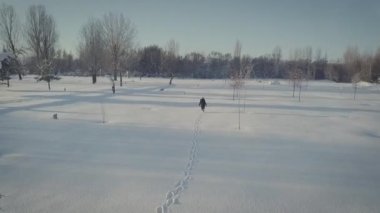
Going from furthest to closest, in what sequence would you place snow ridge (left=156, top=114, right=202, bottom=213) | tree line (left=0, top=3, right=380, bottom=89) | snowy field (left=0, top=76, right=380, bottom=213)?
tree line (left=0, top=3, right=380, bottom=89) → snowy field (left=0, top=76, right=380, bottom=213) → snow ridge (left=156, top=114, right=202, bottom=213)

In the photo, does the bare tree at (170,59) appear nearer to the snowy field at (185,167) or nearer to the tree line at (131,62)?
the tree line at (131,62)

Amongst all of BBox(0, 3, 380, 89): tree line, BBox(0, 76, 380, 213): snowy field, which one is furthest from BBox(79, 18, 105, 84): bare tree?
BBox(0, 76, 380, 213): snowy field

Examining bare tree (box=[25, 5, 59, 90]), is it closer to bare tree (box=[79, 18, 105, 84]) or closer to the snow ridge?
bare tree (box=[79, 18, 105, 84])

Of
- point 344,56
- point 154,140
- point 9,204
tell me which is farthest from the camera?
point 344,56

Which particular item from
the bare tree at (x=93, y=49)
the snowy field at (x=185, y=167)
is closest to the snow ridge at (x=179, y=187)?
the snowy field at (x=185, y=167)

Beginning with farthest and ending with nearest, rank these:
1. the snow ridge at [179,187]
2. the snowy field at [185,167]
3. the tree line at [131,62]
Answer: the tree line at [131,62], the snowy field at [185,167], the snow ridge at [179,187]

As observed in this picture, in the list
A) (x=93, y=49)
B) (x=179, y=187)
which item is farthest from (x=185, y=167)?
(x=93, y=49)

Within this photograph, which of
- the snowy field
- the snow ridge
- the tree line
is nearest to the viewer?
the snow ridge

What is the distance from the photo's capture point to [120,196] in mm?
6566

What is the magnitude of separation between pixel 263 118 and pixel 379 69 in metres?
68.5

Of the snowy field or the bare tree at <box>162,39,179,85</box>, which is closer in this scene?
the snowy field

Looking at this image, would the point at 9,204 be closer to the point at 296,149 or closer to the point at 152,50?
the point at 296,149

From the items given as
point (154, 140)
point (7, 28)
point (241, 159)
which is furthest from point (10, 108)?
point (7, 28)

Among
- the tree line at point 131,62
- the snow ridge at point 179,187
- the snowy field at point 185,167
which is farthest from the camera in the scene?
the tree line at point 131,62
